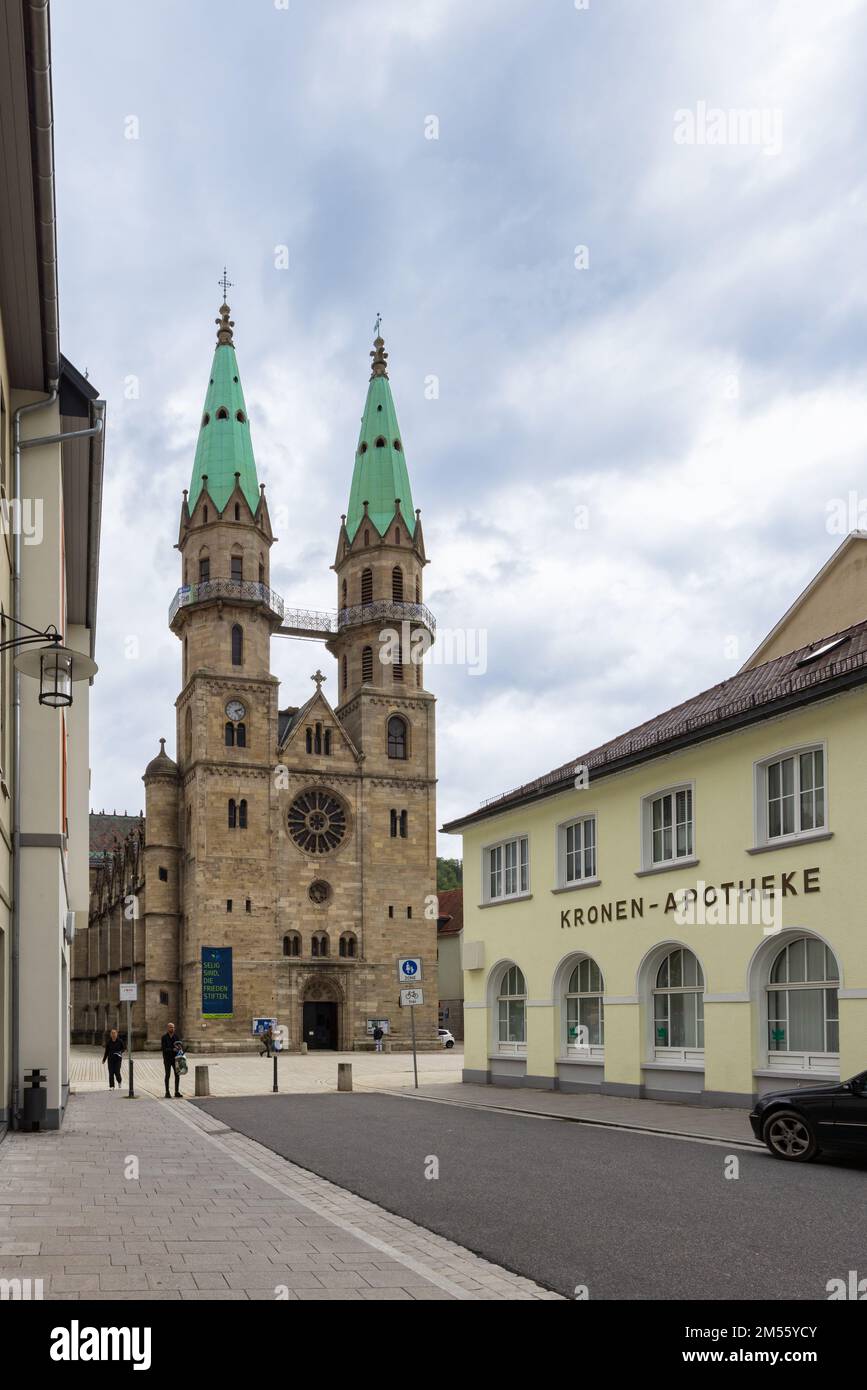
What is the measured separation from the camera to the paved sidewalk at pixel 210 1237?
7949 mm

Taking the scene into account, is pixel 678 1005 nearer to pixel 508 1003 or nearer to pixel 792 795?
pixel 792 795

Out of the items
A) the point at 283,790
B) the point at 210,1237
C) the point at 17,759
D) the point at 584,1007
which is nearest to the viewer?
the point at 210,1237

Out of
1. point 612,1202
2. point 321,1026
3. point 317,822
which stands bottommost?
point 321,1026

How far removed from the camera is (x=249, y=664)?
235ft

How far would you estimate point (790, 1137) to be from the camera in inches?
581

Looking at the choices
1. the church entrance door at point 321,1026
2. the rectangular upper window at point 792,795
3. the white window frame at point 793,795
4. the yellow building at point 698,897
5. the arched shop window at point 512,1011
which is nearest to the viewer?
the yellow building at point 698,897

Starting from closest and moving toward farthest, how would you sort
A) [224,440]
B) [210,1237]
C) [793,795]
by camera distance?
1. [210,1237]
2. [793,795]
3. [224,440]

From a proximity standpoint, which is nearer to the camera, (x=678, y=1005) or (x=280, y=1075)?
(x=678, y=1005)

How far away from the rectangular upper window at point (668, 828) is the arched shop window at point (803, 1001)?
114 inches

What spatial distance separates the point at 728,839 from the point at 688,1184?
979 centimetres

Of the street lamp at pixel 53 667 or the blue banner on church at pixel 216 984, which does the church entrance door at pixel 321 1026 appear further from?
the street lamp at pixel 53 667

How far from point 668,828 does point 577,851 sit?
384 centimetres

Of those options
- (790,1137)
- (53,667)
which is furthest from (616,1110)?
(53,667)

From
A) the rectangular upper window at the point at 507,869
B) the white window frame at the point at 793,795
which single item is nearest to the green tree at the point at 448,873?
the rectangular upper window at the point at 507,869
